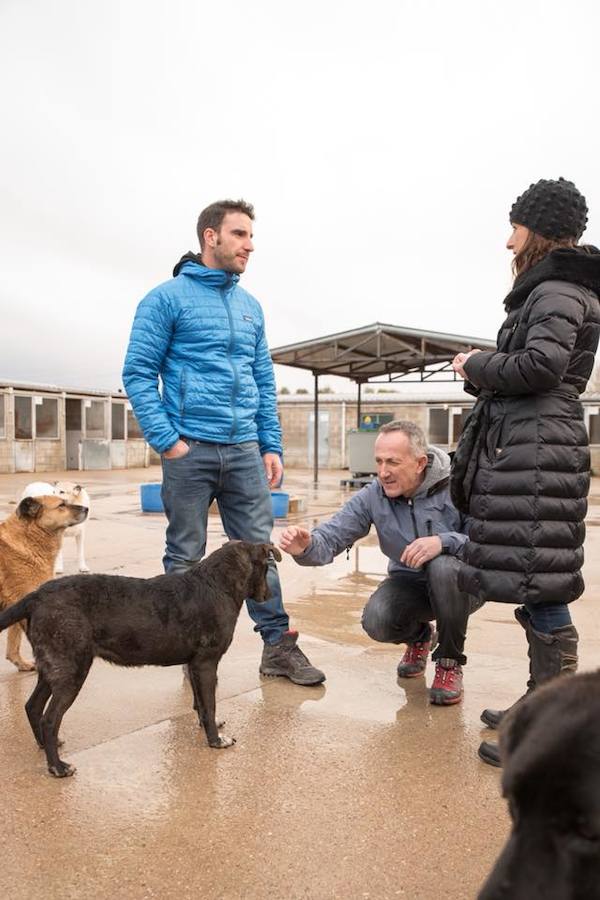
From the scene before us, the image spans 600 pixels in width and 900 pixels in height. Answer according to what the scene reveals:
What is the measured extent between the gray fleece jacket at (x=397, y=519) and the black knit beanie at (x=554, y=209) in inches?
48.3

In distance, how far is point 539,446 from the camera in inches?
102

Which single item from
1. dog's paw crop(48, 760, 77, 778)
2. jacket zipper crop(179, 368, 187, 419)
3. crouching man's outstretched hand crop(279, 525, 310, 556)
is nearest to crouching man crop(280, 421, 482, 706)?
crouching man's outstretched hand crop(279, 525, 310, 556)

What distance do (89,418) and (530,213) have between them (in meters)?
24.2

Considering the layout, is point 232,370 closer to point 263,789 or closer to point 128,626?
point 128,626

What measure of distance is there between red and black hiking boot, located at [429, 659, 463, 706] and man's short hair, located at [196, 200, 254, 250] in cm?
235

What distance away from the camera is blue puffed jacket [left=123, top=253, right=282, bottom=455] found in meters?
3.47

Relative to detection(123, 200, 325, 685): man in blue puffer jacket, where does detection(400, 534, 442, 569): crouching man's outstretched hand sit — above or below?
below

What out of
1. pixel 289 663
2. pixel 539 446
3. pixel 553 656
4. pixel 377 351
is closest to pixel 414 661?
pixel 289 663

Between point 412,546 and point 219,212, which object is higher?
point 219,212

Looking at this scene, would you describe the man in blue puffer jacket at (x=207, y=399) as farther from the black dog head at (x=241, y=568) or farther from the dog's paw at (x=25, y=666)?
the dog's paw at (x=25, y=666)

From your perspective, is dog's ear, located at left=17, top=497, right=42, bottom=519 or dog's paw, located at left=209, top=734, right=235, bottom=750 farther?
dog's ear, located at left=17, top=497, right=42, bottom=519

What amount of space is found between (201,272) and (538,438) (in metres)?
1.87

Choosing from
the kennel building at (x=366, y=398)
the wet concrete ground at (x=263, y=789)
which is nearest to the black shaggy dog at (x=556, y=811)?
the wet concrete ground at (x=263, y=789)

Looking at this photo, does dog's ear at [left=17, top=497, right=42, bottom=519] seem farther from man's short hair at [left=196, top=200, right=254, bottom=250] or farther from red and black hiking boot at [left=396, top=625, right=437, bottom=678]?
red and black hiking boot at [left=396, top=625, right=437, bottom=678]
